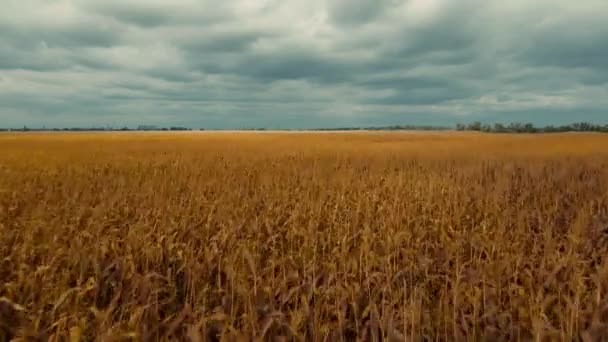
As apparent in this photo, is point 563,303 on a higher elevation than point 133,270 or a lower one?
lower

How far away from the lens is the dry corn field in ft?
10.1

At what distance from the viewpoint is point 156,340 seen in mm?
2979

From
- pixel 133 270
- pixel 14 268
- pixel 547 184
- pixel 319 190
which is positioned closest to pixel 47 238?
pixel 14 268

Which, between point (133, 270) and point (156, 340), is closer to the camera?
point (156, 340)

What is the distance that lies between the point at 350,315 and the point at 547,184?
8180 mm

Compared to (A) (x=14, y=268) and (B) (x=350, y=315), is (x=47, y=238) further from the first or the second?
(B) (x=350, y=315)

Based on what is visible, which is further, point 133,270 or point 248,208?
point 248,208

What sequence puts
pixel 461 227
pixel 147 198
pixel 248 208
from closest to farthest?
1. pixel 461 227
2. pixel 248 208
3. pixel 147 198

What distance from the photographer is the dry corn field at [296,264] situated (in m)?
3.09

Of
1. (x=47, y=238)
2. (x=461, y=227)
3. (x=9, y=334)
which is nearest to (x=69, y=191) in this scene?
(x=47, y=238)

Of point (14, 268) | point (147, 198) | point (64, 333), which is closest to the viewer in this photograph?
point (64, 333)

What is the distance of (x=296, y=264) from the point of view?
178 inches

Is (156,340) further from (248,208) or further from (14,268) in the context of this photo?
(248,208)

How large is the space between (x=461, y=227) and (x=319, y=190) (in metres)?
3.15
